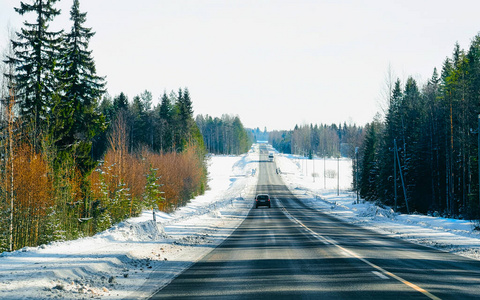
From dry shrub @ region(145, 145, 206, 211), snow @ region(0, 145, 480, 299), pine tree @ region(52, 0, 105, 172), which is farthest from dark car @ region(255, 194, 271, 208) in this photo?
snow @ region(0, 145, 480, 299)

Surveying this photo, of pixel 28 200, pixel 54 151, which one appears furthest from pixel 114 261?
pixel 54 151

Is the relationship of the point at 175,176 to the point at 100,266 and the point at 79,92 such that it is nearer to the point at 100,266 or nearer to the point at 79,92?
the point at 79,92

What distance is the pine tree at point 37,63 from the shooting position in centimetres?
2572

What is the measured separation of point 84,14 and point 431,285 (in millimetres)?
31345

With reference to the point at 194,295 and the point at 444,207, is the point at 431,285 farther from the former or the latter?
the point at 444,207

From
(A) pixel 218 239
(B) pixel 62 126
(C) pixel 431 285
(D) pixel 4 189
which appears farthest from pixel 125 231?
(B) pixel 62 126

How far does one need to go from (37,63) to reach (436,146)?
137 feet

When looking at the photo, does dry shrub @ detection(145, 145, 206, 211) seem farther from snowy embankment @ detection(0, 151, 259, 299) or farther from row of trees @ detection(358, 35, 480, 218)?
snowy embankment @ detection(0, 151, 259, 299)

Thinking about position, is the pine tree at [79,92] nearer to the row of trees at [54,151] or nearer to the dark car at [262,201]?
the row of trees at [54,151]

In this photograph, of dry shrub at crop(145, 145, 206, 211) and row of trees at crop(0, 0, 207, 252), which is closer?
row of trees at crop(0, 0, 207, 252)

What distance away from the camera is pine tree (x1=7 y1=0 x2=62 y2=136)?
25719mm

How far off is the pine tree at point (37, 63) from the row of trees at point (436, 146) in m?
32.3

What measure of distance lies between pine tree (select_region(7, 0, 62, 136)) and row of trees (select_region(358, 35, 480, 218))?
32261mm

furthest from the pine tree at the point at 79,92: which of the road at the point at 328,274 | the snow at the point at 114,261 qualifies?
the road at the point at 328,274
